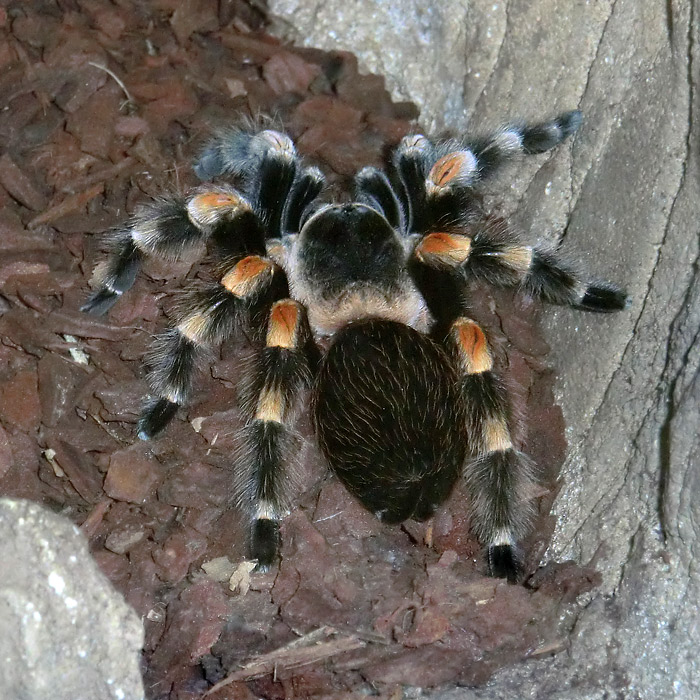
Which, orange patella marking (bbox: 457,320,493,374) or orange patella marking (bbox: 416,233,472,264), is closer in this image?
orange patella marking (bbox: 457,320,493,374)

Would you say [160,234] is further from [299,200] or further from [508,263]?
[508,263]

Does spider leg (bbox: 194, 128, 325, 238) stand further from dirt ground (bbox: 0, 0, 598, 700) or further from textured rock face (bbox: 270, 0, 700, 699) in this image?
textured rock face (bbox: 270, 0, 700, 699)

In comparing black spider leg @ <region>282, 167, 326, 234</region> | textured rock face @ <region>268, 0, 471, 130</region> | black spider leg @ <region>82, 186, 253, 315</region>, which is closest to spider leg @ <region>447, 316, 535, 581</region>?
black spider leg @ <region>282, 167, 326, 234</region>

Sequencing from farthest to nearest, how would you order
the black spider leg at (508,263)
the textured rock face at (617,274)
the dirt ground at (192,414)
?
the black spider leg at (508,263) → the dirt ground at (192,414) → the textured rock face at (617,274)

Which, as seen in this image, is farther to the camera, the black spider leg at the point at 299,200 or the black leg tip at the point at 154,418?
the black spider leg at the point at 299,200

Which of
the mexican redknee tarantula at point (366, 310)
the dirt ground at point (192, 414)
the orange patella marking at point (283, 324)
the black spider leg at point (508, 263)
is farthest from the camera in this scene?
the black spider leg at point (508, 263)

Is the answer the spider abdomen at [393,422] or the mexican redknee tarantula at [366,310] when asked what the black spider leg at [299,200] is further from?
the spider abdomen at [393,422]

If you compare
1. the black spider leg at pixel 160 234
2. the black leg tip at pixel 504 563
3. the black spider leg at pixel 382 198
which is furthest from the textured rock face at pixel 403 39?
the black leg tip at pixel 504 563

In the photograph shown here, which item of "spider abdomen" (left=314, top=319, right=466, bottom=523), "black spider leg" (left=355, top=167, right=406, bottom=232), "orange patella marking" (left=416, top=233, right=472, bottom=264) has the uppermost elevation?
"orange patella marking" (left=416, top=233, right=472, bottom=264)
